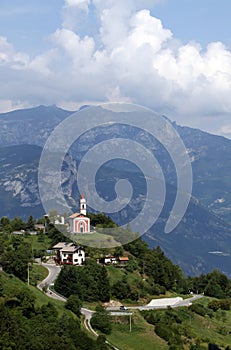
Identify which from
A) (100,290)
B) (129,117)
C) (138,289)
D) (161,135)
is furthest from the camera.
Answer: (138,289)

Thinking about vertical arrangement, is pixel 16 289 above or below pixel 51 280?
above

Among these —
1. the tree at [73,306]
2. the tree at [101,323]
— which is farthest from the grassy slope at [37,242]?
the tree at [101,323]

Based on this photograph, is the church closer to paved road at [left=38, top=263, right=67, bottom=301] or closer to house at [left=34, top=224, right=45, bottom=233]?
paved road at [left=38, top=263, right=67, bottom=301]

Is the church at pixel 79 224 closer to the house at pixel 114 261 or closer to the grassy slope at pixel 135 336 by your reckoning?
the house at pixel 114 261

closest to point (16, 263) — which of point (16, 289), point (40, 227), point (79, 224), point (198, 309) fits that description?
point (16, 289)

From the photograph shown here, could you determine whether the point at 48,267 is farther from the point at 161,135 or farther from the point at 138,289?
the point at 161,135

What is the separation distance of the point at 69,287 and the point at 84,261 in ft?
38.9

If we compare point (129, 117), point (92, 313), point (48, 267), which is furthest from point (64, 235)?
point (129, 117)

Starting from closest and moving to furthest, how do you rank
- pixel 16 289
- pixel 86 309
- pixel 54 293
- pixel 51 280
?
pixel 16 289, pixel 86 309, pixel 54 293, pixel 51 280

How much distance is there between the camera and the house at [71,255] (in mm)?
75812

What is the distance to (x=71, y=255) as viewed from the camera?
76.1 metres

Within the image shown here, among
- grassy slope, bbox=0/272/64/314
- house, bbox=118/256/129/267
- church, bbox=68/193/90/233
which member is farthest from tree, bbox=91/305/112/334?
church, bbox=68/193/90/233

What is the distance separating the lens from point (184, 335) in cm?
5725

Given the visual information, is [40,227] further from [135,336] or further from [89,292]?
[135,336]
